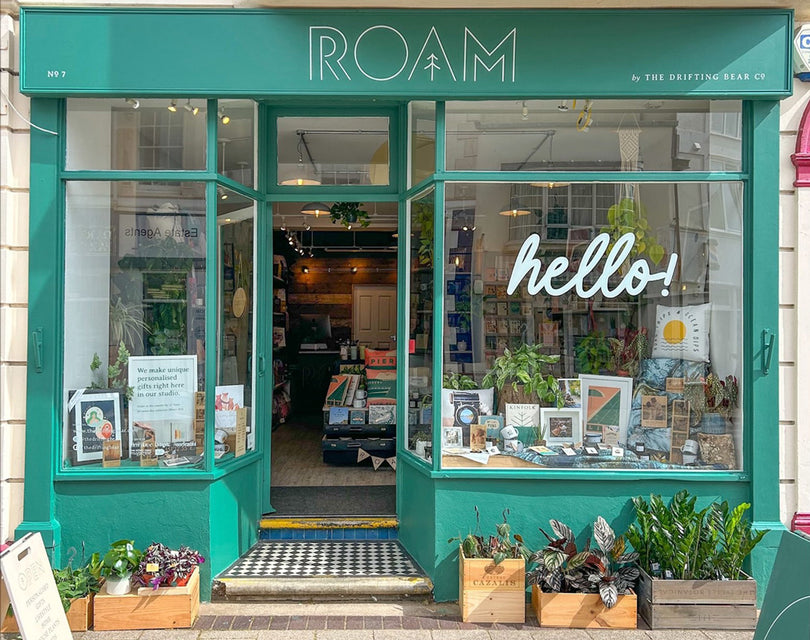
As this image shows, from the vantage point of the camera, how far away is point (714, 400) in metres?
4.73

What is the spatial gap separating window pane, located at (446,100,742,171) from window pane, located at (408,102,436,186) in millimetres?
151

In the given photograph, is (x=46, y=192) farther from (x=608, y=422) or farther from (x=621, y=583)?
(x=621, y=583)

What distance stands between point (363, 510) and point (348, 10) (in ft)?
12.3

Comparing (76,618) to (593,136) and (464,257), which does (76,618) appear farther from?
(593,136)

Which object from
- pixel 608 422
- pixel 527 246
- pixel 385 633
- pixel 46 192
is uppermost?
pixel 46 192

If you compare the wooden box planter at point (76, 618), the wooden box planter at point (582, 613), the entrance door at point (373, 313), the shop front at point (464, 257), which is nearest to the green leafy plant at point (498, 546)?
the shop front at point (464, 257)

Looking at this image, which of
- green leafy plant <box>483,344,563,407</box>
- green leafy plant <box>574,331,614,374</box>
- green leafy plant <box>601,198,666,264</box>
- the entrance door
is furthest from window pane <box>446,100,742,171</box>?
the entrance door

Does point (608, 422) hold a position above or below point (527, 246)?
below

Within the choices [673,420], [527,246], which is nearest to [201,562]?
[527,246]

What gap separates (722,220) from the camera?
472 centimetres

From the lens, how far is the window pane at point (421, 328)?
484 cm

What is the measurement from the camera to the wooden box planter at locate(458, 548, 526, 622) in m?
4.22

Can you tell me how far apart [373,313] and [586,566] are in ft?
29.6

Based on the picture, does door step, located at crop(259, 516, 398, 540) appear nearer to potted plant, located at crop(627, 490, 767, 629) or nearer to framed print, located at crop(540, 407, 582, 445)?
framed print, located at crop(540, 407, 582, 445)
